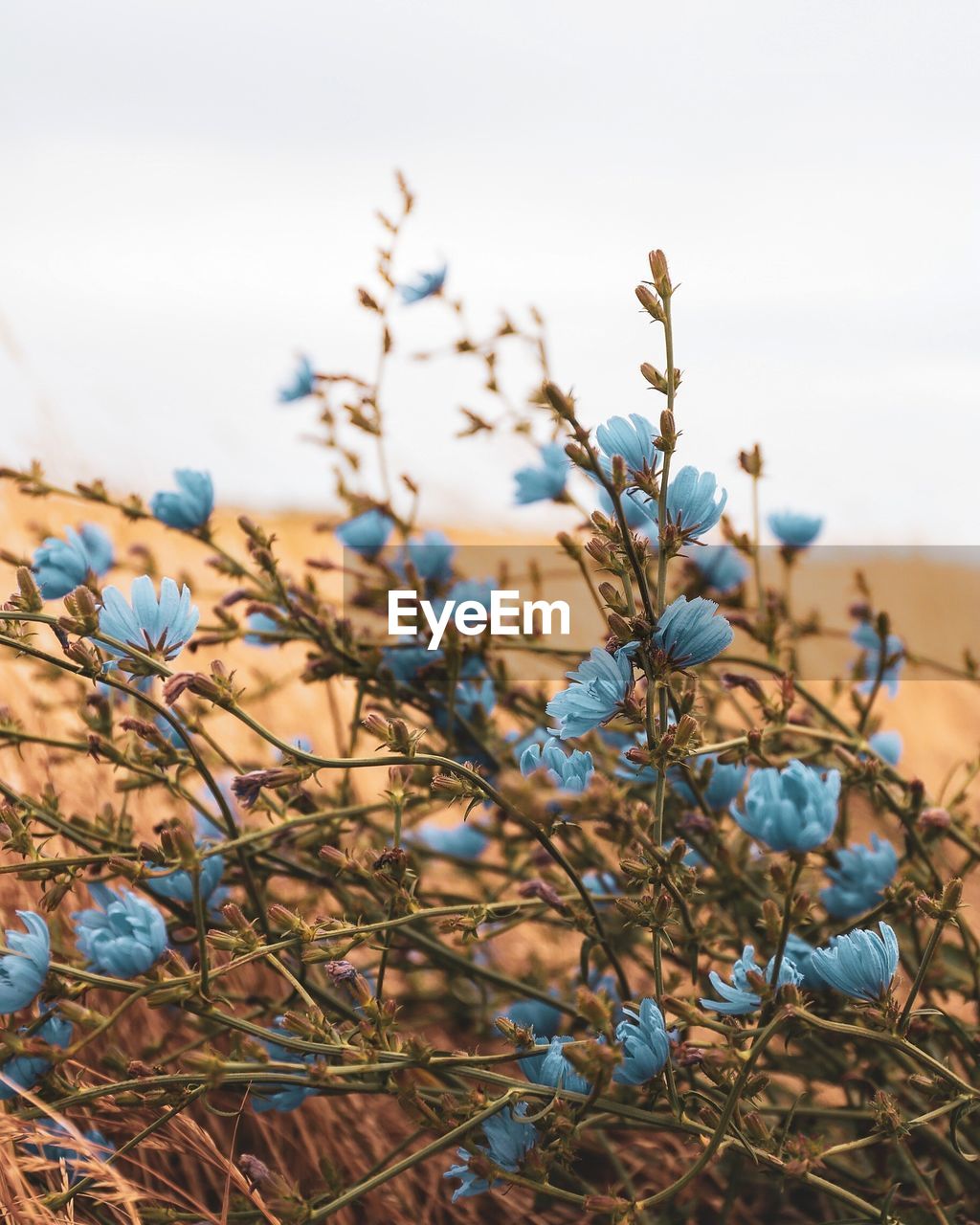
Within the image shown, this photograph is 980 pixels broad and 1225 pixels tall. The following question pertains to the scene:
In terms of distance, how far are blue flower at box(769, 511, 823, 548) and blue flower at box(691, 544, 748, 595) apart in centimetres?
5

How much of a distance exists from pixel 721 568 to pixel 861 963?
0.71 metres

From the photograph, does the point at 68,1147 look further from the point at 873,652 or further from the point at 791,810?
the point at 873,652

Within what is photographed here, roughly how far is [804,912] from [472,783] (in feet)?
0.67

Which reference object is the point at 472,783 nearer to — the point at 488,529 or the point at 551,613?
the point at 551,613

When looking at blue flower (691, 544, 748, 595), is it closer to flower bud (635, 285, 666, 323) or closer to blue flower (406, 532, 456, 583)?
blue flower (406, 532, 456, 583)

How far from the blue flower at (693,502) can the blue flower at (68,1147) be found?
0.54m

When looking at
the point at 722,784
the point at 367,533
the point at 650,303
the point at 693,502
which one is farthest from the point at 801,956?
the point at 367,533

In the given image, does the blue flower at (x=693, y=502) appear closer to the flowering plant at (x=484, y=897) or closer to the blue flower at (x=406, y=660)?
the flowering plant at (x=484, y=897)

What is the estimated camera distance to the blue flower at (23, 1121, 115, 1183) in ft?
2.73

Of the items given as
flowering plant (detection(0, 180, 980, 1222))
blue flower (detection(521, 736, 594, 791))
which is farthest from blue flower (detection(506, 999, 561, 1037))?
blue flower (detection(521, 736, 594, 791))

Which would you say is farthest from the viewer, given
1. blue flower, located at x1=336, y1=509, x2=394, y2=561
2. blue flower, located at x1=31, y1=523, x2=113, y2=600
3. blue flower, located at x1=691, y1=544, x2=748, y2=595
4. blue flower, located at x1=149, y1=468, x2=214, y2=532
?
blue flower, located at x1=691, y1=544, x2=748, y2=595

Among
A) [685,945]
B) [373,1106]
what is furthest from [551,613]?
[373,1106]

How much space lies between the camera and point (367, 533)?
4.36 ft

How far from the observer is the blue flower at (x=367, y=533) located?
52.0 inches
